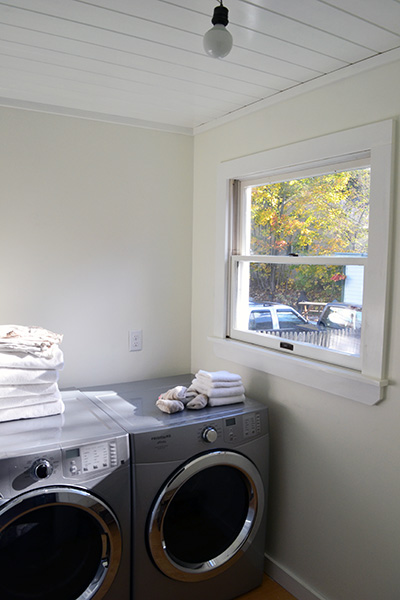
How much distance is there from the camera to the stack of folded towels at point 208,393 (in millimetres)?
2020

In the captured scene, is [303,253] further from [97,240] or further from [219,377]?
[97,240]

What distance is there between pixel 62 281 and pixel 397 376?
1538 mm

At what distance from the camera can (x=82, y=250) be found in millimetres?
2354

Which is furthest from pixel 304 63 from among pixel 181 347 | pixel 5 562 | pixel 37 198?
pixel 5 562

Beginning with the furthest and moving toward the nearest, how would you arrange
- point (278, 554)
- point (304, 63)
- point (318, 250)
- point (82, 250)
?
point (82, 250)
point (278, 554)
point (318, 250)
point (304, 63)

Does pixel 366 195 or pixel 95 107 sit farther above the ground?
pixel 95 107

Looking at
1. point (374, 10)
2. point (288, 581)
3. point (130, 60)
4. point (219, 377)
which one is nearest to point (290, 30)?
point (374, 10)

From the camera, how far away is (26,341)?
1.84 m

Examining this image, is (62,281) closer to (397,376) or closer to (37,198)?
(37,198)

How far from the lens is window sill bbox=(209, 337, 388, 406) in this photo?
67.0 inches

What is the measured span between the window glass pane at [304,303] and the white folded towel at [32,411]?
974mm

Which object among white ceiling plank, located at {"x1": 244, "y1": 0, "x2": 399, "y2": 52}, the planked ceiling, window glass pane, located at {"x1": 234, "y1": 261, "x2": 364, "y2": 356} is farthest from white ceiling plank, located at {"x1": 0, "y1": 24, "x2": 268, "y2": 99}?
window glass pane, located at {"x1": 234, "y1": 261, "x2": 364, "y2": 356}

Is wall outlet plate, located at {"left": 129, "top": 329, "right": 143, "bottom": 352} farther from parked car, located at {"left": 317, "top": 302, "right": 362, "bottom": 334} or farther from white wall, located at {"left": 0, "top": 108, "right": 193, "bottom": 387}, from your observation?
parked car, located at {"left": 317, "top": 302, "right": 362, "bottom": 334}

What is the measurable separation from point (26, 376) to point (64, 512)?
50 cm
